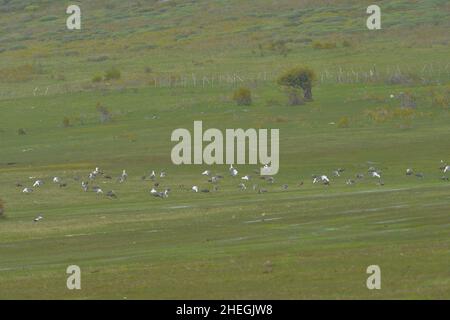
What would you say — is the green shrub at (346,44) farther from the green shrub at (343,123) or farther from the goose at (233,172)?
the goose at (233,172)

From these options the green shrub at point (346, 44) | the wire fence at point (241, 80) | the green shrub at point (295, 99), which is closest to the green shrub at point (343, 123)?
the green shrub at point (295, 99)

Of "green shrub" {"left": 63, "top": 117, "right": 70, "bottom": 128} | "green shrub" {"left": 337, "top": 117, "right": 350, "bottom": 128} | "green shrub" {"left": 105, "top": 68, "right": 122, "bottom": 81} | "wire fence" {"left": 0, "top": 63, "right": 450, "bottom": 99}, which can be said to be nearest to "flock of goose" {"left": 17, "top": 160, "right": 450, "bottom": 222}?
"green shrub" {"left": 337, "top": 117, "right": 350, "bottom": 128}

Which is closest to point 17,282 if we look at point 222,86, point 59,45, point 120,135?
point 120,135

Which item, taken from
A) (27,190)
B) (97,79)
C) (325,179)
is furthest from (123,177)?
(97,79)

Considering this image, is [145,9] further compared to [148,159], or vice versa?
[145,9]

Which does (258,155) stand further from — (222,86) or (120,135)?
(222,86)
